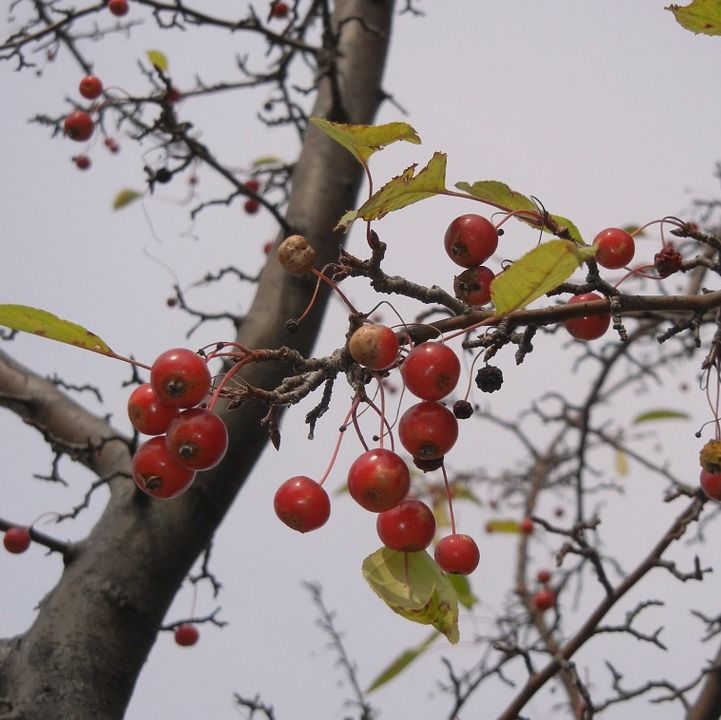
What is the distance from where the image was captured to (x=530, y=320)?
1.07 meters

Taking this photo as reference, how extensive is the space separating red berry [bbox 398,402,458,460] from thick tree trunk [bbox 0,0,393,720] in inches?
40.9

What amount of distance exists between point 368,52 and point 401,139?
203 centimetres

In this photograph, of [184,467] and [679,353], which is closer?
[184,467]

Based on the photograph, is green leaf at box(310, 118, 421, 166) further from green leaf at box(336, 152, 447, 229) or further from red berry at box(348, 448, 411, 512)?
red berry at box(348, 448, 411, 512)

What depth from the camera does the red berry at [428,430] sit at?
107 centimetres

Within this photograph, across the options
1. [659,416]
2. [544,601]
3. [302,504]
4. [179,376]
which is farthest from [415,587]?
[659,416]

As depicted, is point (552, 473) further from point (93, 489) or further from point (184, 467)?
point (184, 467)

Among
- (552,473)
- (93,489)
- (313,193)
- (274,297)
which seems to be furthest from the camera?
(552,473)

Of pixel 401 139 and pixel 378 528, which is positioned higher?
pixel 401 139

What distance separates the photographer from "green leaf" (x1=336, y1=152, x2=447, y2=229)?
3.54 ft

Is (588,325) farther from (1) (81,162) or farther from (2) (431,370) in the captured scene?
(1) (81,162)

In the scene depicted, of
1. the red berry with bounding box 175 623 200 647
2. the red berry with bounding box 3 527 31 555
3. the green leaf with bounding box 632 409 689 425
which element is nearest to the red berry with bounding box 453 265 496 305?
the red berry with bounding box 3 527 31 555

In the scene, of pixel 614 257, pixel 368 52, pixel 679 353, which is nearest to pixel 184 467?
pixel 614 257

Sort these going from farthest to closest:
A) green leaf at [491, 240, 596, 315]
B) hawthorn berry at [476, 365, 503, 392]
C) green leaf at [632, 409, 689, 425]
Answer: green leaf at [632, 409, 689, 425] → hawthorn berry at [476, 365, 503, 392] → green leaf at [491, 240, 596, 315]
